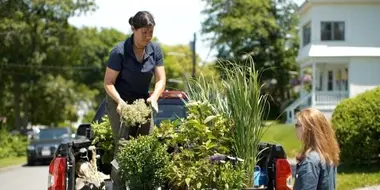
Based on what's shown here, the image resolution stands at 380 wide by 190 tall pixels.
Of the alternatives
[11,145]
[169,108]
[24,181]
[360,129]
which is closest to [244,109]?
[169,108]

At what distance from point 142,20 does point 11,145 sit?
29.2 meters

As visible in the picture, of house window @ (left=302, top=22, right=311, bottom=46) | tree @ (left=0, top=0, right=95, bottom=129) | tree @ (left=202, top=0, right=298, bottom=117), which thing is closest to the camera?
tree @ (left=0, top=0, right=95, bottom=129)

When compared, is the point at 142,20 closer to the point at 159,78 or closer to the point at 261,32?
the point at 159,78

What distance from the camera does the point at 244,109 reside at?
525 cm

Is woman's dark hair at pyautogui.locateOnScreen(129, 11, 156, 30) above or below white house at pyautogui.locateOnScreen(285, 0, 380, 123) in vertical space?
above

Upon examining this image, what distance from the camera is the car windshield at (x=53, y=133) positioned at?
27531 millimetres

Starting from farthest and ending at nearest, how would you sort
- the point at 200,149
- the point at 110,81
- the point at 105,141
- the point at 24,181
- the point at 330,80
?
the point at 330,80 → the point at 24,181 → the point at 105,141 → the point at 110,81 → the point at 200,149

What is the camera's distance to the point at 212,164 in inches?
204

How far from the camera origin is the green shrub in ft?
50.1

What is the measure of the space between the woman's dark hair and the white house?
3327cm

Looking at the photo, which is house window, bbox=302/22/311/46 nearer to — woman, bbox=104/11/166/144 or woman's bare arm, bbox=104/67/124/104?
woman, bbox=104/11/166/144

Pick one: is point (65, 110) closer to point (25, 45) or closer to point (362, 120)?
point (25, 45)

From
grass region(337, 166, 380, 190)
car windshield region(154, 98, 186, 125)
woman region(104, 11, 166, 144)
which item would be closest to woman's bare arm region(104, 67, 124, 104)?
woman region(104, 11, 166, 144)

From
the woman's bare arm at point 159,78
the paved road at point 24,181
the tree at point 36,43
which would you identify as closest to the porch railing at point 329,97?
the tree at point 36,43
